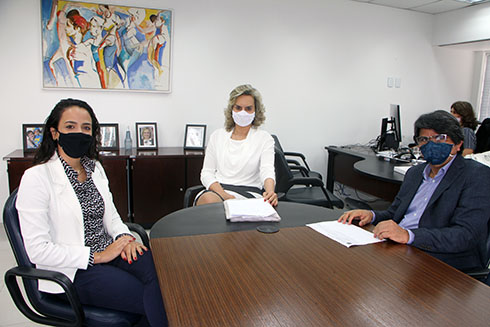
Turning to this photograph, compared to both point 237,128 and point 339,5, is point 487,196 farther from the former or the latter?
point 339,5

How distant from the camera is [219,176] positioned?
2652 mm

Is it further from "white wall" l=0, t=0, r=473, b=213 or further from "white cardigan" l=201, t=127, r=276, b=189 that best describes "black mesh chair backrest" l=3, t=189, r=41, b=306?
"white wall" l=0, t=0, r=473, b=213

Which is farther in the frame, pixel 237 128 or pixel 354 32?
pixel 354 32

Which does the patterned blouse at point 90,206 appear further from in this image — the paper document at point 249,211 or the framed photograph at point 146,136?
the framed photograph at point 146,136

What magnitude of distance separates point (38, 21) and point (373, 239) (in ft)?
12.1

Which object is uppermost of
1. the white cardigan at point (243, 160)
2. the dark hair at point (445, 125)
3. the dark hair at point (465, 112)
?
the dark hair at point (465, 112)

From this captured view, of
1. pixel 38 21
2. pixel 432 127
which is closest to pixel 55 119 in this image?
pixel 432 127

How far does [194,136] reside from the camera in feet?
13.1

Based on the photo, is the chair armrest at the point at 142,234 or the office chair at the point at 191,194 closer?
the chair armrest at the point at 142,234

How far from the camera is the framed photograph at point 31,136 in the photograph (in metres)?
3.43

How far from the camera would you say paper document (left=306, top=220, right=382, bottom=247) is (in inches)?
57.0

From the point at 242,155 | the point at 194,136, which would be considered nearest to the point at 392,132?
the point at 194,136

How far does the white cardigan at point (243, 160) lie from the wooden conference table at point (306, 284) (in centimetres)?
112

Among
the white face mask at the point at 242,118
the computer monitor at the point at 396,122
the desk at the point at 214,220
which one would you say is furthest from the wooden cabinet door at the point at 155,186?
the computer monitor at the point at 396,122
